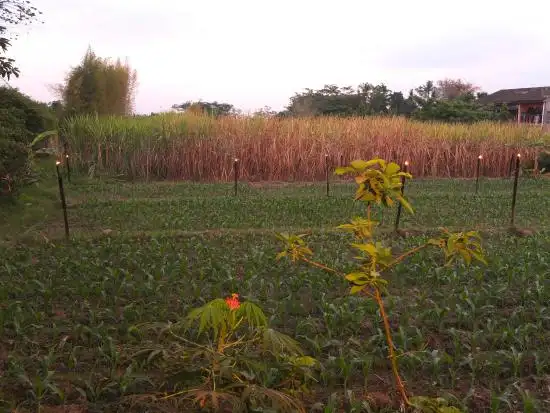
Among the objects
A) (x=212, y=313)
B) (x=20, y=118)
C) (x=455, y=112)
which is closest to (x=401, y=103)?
(x=455, y=112)

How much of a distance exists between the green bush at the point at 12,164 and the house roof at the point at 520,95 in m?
28.1

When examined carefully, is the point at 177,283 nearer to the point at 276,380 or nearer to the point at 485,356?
the point at 276,380

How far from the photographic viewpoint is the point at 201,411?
9.14 feet

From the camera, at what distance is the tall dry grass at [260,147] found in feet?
50.1

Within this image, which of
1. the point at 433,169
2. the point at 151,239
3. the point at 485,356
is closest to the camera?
the point at 485,356

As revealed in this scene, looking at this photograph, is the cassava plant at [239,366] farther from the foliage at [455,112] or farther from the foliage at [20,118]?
the foliage at [455,112]

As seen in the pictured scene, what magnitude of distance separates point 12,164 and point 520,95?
31.7 meters

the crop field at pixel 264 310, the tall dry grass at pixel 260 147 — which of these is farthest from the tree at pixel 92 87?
the crop field at pixel 264 310

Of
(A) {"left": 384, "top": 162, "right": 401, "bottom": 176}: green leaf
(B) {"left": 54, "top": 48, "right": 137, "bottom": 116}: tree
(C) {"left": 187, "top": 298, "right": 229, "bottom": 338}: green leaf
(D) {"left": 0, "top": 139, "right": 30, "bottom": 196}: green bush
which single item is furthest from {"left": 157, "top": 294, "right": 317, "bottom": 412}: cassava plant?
(B) {"left": 54, "top": 48, "right": 137, "bottom": 116}: tree

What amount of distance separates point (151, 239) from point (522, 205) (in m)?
7.10

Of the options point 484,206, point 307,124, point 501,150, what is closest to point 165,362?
point 484,206

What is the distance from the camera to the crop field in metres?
3.00

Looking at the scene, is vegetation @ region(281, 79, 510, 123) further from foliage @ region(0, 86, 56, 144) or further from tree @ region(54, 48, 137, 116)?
foliage @ region(0, 86, 56, 144)

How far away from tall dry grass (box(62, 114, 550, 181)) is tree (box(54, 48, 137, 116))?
10.9ft
